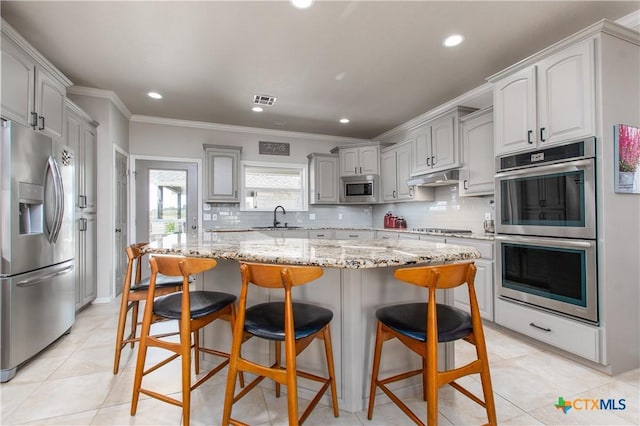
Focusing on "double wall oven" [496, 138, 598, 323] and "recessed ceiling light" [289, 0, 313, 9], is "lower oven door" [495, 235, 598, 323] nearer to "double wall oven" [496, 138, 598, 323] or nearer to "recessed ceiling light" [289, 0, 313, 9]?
"double wall oven" [496, 138, 598, 323]

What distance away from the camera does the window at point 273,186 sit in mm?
5316

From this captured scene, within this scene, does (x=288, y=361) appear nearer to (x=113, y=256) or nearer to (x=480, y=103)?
(x=113, y=256)

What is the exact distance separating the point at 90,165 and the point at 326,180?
11.1 feet

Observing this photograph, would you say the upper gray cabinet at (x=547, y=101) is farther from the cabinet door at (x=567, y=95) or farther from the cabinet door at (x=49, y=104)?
the cabinet door at (x=49, y=104)

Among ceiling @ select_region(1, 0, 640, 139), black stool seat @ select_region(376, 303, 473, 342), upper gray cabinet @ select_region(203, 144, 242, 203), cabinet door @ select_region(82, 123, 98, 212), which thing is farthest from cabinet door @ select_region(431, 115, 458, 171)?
cabinet door @ select_region(82, 123, 98, 212)

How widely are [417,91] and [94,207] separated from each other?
4.18 meters

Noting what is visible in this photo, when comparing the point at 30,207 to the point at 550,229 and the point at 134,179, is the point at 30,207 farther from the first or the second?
the point at 550,229

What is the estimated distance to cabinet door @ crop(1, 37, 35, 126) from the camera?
2.19m

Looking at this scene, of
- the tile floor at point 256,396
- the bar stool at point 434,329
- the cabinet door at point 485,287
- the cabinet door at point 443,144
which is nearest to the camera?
the bar stool at point 434,329

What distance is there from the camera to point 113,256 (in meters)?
3.80

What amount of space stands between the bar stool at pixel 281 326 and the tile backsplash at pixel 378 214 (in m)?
2.93

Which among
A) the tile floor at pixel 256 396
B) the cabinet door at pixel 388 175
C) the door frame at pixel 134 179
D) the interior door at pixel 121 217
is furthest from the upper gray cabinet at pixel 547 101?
the interior door at pixel 121 217

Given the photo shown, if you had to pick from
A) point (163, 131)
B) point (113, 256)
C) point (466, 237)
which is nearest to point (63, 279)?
point (113, 256)

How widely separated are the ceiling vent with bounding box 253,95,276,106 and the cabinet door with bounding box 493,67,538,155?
255 cm
